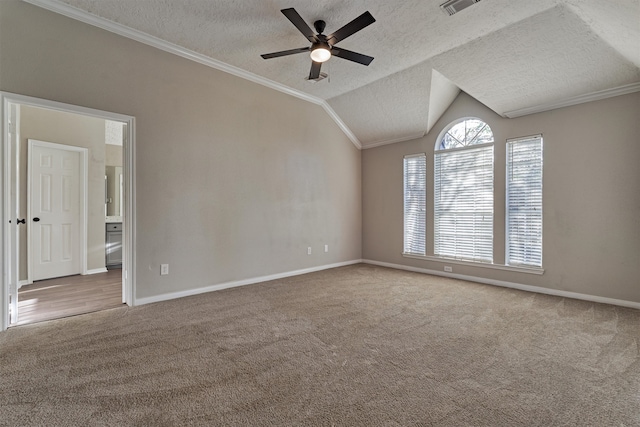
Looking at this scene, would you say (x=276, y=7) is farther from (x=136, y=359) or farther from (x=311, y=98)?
(x=136, y=359)

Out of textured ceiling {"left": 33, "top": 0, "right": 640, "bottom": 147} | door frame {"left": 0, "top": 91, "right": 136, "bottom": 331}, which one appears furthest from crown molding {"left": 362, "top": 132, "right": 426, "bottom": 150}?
door frame {"left": 0, "top": 91, "right": 136, "bottom": 331}

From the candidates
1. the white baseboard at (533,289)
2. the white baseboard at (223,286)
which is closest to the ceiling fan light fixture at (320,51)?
the white baseboard at (223,286)

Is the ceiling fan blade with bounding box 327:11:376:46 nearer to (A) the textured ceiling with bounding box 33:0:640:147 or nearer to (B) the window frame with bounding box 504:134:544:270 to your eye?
(A) the textured ceiling with bounding box 33:0:640:147

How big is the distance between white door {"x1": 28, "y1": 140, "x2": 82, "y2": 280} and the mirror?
1550 mm

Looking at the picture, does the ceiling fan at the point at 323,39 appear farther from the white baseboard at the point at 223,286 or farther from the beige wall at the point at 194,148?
the white baseboard at the point at 223,286

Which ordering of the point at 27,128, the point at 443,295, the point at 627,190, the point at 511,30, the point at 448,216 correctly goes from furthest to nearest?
the point at 448,216 < the point at 27,128 < the point at 443,295 < the point at 627,190 < the point at 511,30

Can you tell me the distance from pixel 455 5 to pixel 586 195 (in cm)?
290

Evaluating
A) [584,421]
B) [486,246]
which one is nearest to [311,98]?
[486,246]

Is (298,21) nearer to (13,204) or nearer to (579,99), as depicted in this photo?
(13,204)

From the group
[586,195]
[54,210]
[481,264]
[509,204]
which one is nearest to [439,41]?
[509,204]

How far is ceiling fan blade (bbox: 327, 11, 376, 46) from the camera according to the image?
2459mm

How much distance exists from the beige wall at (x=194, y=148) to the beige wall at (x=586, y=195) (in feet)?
9.59

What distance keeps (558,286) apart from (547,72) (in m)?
2.75

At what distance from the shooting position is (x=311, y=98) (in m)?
5.30
